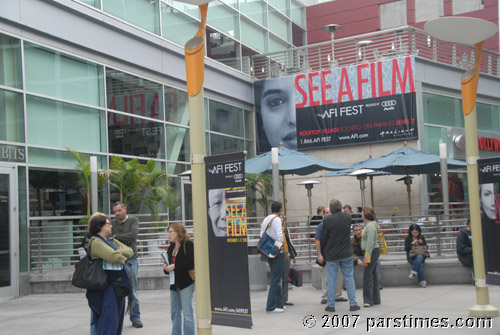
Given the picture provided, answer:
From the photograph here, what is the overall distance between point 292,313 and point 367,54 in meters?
17.0

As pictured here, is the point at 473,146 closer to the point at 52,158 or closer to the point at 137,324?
the point at 137,324

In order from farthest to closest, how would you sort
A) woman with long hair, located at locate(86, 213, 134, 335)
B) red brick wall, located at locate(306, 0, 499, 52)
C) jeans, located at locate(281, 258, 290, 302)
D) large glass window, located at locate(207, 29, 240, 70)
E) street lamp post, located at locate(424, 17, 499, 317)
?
red brick wall, located at locate(306, 0, 499, 52)
large glass window, located at locate(207, 29, 240, 70)
jeans, located at locate(281, 258, 290, 302)
street lamp post, located at locate(424, 17, 499, 317)
woman with long hair, located at locate(86, 213, 134, 335)

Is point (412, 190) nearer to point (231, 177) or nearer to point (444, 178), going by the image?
point (444, 178)

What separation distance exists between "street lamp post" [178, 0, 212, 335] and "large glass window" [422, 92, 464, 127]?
61.3 ft

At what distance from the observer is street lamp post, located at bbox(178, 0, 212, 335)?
20.4 ft

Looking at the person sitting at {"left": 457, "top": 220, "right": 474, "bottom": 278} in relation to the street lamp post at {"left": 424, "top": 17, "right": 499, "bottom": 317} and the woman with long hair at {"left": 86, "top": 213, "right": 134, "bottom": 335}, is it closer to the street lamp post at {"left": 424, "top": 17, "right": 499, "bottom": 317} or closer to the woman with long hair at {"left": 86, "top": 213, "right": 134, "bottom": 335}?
the street lamp post at {"left": 424, "top": 17, "right": 499, "bottom": 317}

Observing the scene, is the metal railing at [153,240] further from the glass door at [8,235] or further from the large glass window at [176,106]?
the large glass window at [176,106]

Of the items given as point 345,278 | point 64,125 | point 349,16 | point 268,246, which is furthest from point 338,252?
point 349,16

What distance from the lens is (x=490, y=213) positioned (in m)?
8.93

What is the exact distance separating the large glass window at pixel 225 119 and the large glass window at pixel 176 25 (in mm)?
2870

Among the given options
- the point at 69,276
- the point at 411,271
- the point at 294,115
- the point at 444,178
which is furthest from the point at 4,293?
the point at 294,115

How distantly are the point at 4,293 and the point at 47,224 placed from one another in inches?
83.1

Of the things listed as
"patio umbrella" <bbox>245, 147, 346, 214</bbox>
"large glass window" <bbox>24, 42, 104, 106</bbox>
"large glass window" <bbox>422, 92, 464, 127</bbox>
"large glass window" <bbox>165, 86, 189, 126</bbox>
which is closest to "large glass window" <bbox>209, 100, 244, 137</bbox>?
"large glass window" <bbox>165, 86, 189, 126</bbox>

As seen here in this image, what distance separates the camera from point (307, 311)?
10.3m
